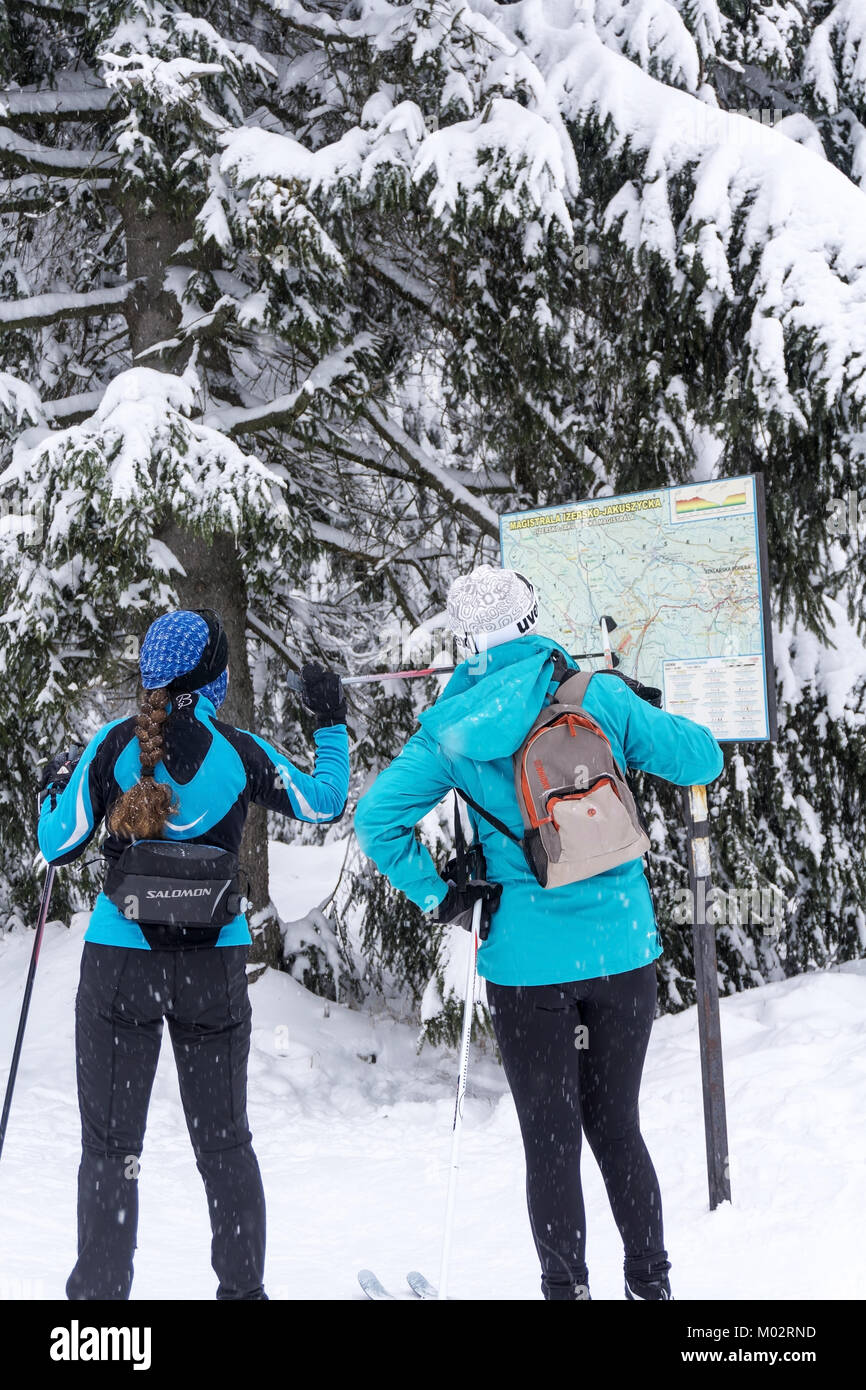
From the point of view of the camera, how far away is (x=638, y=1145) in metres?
2.53

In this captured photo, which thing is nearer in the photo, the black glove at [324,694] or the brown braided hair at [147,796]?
the brown braided hair at [147,796]

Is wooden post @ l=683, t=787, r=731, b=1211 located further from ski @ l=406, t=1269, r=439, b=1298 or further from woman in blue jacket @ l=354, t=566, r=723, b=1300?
woman in blue jacket @ l=354, t=566, r=723, b=1300

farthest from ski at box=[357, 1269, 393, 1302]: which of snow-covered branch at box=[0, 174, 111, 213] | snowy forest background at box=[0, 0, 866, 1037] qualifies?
snow-covered branch at box=[0, 174, 111, 213]

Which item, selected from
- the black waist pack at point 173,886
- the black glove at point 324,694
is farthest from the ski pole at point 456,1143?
the black glove at point 324,694

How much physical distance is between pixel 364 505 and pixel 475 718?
5.38m

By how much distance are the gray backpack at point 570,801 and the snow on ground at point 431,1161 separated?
5.33ft

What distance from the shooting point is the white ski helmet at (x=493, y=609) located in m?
2.58

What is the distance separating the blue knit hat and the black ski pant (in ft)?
2.11

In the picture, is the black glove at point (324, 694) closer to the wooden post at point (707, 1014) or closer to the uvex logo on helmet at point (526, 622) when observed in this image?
the uvex logo on helmet at point (526, 622)

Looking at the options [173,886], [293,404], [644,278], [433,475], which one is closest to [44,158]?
[293,404]

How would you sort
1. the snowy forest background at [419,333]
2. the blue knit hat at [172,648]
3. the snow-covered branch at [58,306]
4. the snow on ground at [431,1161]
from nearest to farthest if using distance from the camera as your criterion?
the blue knit hat at [172,648], the snow on ground at [431,1161], the snowy forest background at [419,333], the snow-covered branch at [58,306]

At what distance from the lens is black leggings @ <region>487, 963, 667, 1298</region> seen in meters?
2.42
